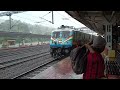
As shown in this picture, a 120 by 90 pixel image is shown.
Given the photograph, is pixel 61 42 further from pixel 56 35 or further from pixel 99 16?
pixel 99 16

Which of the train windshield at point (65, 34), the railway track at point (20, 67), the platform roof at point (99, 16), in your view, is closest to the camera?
the platform roof at point (99, 16)

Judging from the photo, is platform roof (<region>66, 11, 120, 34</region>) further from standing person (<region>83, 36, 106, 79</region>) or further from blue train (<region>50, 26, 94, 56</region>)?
blue train (<region>50, 26, 94, 56</region>)

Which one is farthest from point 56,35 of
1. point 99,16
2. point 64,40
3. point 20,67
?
point 99,16

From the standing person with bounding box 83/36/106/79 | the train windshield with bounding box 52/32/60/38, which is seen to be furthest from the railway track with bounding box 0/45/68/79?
the standing person with bounding box 83/36/106/79

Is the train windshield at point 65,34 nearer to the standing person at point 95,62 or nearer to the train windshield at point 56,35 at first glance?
Answer: the train windshield at point 56,35

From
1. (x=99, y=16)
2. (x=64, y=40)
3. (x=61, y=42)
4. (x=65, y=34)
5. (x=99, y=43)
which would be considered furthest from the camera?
(x=61, y=42)

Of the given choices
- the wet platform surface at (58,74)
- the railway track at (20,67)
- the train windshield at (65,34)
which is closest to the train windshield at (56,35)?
the train windshield at (65,34)

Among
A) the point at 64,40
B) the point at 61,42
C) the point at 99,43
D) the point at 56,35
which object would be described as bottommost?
the point at 61,42

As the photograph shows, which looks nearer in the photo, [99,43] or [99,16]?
[99,43]

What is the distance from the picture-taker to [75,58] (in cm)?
248

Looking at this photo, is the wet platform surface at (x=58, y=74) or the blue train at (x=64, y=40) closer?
the wet platform surface at (x=58, y=74)

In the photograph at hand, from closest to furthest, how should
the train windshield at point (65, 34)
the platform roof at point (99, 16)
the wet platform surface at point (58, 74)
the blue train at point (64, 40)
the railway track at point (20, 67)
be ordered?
the wet platform surface at point (58, 74)
the platform roof at point (99, 16)
the railway track at point (20, 67)
the blue train at point (64, 40)
the train windshield at point (65, 34)
